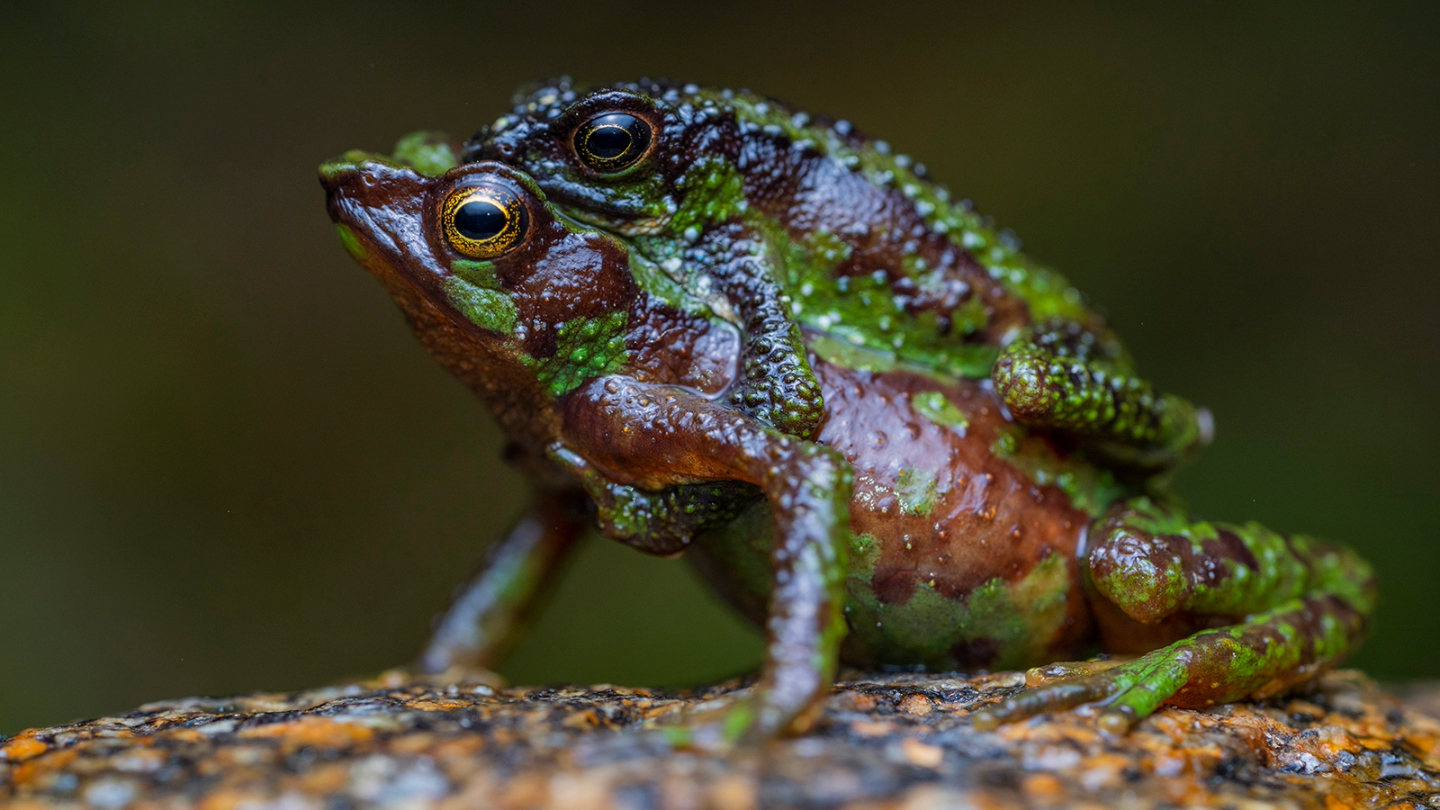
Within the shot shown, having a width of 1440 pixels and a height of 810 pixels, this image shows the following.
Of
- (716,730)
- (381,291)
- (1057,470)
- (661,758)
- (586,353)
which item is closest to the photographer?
(661,758)

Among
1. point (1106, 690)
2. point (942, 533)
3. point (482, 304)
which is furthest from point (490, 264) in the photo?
point (1106, 690)

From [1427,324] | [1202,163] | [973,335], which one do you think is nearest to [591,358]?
[973,335]

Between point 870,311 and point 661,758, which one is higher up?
point 870,311

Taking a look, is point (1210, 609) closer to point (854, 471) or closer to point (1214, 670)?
point (1214, 670)

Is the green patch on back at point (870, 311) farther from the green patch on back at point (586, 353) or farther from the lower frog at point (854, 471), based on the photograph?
the green patch on back at point (586, 353)

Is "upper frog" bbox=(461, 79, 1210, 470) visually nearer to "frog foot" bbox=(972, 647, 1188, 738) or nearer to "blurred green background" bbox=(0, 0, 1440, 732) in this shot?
"frog foot" bbox=(972, 647, 1188, 738)

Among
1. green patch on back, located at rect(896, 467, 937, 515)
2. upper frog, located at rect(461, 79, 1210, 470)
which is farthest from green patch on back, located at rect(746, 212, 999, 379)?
green patch on back, located at rect(896, 467, 937, 515)

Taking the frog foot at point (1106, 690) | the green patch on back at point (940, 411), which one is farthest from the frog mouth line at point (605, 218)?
the frog foot at point (1106, 690)
